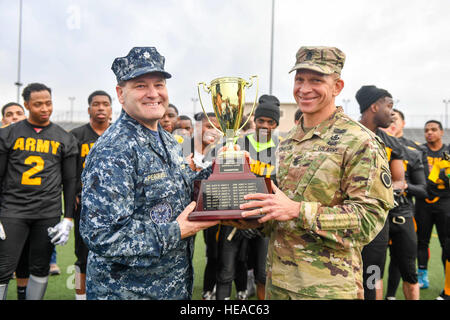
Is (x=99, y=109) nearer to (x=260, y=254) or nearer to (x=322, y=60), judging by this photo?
(x=260, y=254)

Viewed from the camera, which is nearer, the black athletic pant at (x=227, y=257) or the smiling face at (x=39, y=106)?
the black athletic pant at (x=227, y=257)

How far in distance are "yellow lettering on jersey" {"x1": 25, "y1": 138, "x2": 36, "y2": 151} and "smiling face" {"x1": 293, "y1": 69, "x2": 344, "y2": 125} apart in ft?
9.64

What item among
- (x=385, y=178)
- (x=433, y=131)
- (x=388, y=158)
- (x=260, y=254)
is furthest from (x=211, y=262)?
(x=433, y=131)

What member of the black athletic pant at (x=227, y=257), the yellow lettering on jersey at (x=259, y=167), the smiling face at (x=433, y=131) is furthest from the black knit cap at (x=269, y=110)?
the smiling face at (x=433, y=131)

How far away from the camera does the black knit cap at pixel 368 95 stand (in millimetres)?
3158

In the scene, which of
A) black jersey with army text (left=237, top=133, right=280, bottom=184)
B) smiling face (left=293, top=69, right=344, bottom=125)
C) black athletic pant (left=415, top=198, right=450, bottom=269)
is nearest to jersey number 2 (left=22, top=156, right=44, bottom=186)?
black jersey with army text (left=237, top=133, right=280, bottom=184)

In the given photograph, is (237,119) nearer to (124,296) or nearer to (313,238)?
(313,238)

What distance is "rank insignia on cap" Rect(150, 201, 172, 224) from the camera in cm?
178

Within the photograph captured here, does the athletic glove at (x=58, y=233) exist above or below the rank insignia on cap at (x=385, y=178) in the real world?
below

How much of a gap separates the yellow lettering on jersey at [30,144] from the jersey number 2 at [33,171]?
0.10m

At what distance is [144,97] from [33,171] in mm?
2373

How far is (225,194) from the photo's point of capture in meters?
1.83

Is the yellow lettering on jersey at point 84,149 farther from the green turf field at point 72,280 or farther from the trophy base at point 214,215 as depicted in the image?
the trophy base at point 214,215
